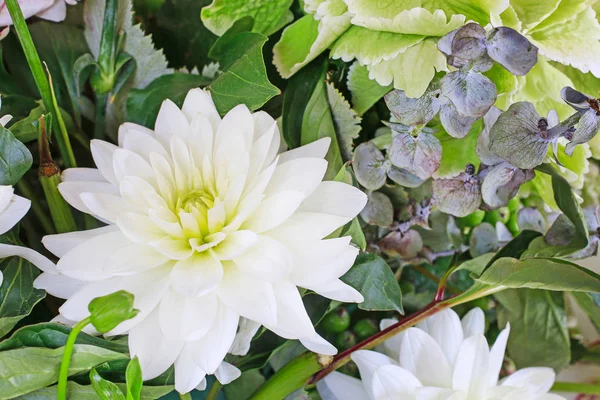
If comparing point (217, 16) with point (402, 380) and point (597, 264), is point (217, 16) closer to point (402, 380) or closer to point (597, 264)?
point (402, 380)

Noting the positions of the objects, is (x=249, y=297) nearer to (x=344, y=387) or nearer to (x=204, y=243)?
(x=204, y=243)

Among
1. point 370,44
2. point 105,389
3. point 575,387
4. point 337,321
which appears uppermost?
point 370,44

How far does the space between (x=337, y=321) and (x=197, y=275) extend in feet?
0.58

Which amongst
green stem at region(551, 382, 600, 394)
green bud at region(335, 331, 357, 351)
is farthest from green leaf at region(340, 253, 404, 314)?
green stem at region(551, 382, 600, 394)

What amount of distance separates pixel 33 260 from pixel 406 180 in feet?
0.71

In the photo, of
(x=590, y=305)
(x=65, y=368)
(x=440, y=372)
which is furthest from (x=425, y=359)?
(x=65, y=368)

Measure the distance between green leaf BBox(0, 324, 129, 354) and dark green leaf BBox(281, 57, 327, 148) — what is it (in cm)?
16

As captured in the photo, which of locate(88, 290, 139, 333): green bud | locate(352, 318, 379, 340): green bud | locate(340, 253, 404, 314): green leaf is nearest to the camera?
locate(88, 290, 139, 333): green bud

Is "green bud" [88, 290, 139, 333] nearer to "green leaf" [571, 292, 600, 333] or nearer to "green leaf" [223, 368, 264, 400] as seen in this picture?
"green leaf" [223, 368, 264, 400]

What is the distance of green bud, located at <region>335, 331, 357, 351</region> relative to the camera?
453 millimetres

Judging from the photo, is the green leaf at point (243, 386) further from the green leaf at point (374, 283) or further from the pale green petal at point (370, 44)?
the pale green petal at point (370, 44)

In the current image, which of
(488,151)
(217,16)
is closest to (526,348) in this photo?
(488,151)

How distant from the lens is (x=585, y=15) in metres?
0.34

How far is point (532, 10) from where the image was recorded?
1.13ft
